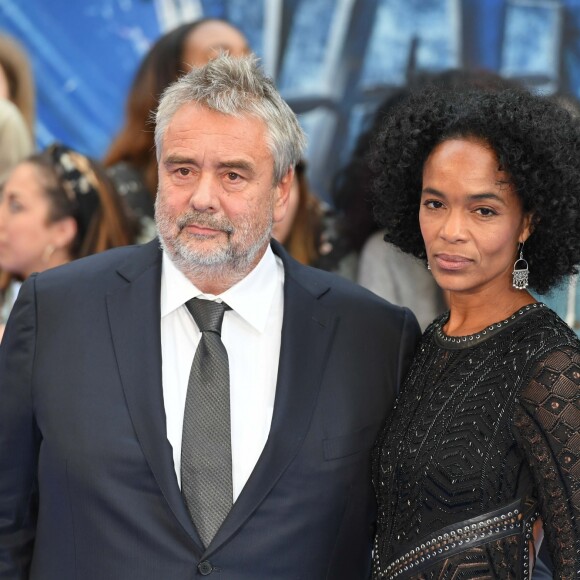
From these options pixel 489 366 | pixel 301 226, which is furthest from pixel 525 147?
pixel 301 226

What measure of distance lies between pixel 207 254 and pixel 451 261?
0.59 m

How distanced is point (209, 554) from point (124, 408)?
39 centimetres

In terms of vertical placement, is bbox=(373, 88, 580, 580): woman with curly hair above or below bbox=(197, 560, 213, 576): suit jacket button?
above

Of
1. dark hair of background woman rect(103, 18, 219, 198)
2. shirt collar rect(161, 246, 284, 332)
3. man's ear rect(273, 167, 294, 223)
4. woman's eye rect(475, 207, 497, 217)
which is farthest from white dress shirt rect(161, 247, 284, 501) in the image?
dark hair of background woman rect(103, 18, 219, 198)

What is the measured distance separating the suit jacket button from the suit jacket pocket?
0.38m

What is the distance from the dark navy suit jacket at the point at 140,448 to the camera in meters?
2.57

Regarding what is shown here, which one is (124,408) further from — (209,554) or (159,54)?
(159,54)

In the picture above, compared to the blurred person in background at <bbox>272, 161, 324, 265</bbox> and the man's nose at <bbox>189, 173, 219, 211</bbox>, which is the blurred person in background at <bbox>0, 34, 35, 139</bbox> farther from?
the man's nose at <bbox>189, 173, 219, 211</bbox>

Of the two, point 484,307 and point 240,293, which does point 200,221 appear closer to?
point 240,293

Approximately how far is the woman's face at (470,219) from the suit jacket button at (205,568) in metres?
0.85

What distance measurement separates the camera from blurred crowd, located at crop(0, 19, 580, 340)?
→ 4.34m

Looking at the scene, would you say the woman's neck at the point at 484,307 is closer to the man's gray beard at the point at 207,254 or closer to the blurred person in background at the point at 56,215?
the man's gray beard at the point at 207,254

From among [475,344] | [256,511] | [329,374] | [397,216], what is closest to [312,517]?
[256,511]

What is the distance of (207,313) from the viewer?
2.78m
